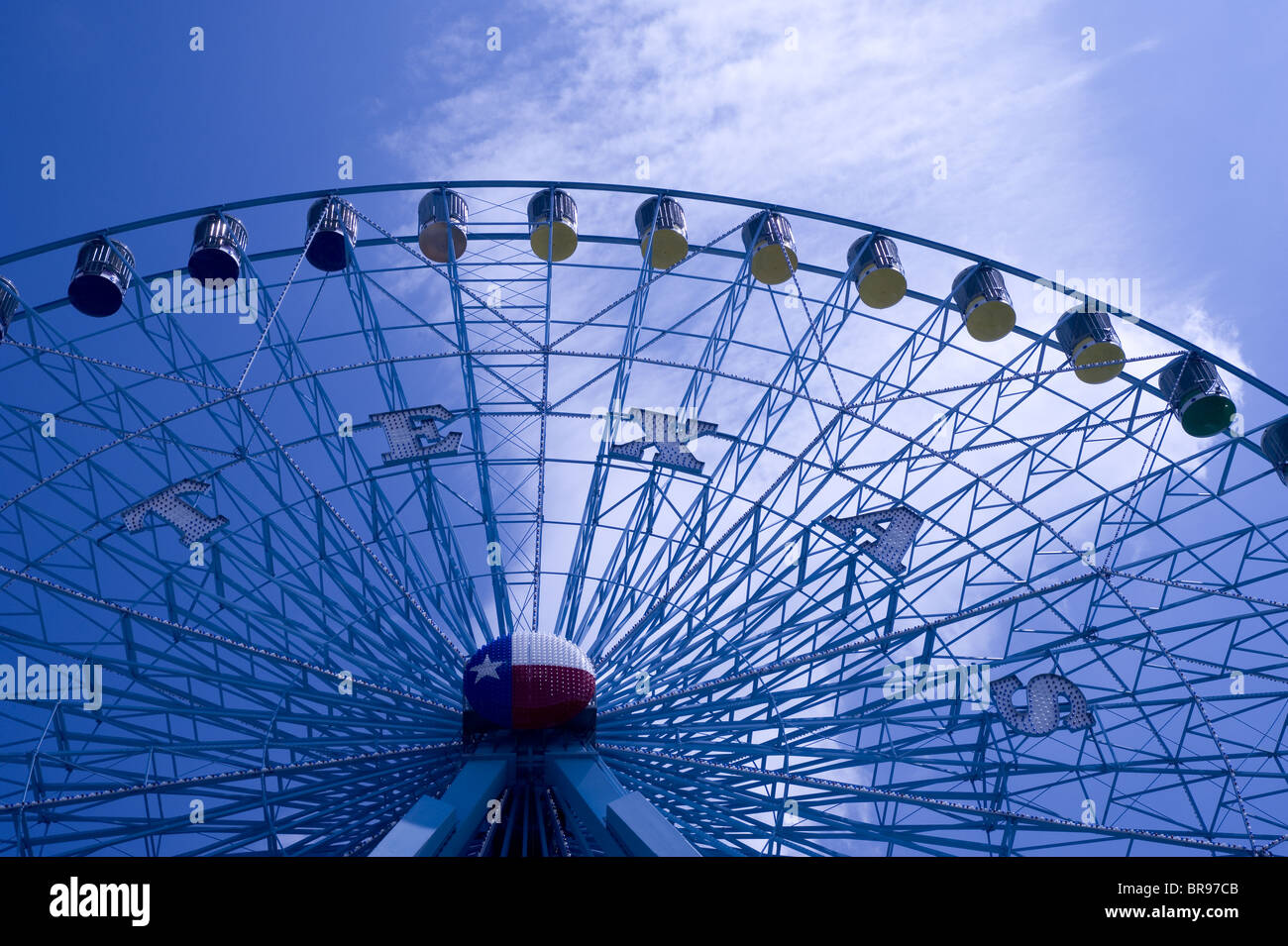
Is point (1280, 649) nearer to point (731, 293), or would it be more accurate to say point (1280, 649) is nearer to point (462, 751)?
point (731, 293)

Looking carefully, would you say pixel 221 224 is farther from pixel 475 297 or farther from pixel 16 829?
pixel 16 829

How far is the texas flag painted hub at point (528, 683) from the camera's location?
15930 millimetres

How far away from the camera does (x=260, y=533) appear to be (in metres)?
21.1

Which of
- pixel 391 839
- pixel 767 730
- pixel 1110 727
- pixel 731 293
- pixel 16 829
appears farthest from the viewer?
pixel 731 293

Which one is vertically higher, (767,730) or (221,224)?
(221,224)

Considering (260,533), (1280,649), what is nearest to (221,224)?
(260,533)

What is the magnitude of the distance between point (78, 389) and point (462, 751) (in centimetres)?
1034

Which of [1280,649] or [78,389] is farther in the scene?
[1280,649]

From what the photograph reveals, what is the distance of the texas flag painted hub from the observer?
15930 mm

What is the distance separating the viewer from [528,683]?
15969 millimetres

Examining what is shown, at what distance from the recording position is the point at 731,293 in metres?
21.6

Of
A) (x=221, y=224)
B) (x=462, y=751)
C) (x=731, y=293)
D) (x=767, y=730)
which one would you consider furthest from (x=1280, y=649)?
(x=221, y=224)
